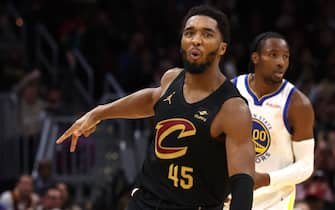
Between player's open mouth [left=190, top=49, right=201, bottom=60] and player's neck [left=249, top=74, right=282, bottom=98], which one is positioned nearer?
player's open mouth [left=190, top=49, right=201, bottom=60]

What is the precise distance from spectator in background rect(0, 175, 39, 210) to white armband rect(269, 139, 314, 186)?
463 centimetres

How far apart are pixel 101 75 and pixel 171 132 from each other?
9.24 meters

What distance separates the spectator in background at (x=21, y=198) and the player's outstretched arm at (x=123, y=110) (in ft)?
16.1

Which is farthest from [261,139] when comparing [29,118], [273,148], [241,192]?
[29,118]

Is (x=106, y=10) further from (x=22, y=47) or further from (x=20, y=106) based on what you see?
(x=20, y=106)

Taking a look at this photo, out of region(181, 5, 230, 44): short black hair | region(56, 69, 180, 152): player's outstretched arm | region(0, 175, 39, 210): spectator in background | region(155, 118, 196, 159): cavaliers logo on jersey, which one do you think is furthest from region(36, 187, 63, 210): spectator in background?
region(181, 5, 230, 44): short black hair

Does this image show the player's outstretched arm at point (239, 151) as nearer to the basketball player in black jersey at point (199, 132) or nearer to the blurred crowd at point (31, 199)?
the basketball player in black jersey at point (199, 132)

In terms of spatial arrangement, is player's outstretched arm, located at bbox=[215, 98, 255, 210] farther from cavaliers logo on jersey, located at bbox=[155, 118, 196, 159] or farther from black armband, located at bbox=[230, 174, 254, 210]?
cavaliers logo on jersey, located at bbox=[155, 118, 196, 159]

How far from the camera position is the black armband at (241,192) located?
178 inches

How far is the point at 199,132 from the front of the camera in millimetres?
4793

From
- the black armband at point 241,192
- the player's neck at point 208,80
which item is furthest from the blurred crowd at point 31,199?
the black armband at point 241,192

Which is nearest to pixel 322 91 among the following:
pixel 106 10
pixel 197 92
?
pixel 106 10

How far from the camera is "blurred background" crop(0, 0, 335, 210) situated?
11.0 meters

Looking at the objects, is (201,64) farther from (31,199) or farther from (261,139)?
(31,199)
